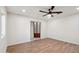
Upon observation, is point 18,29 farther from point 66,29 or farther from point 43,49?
point 66,29

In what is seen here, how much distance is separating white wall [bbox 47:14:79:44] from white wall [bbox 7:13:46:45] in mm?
2627

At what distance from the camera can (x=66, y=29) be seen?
5410 mm

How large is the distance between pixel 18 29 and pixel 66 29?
3732mm

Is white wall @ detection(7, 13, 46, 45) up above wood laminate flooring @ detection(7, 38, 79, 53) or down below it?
above

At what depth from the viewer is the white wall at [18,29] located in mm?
4375

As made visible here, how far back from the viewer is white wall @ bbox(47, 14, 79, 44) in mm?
4721

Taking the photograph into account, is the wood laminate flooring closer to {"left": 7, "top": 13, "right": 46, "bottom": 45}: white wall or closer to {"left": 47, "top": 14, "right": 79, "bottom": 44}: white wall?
{"left": 7, "top": 13, "right": 46, "bottom": 45}: white wall

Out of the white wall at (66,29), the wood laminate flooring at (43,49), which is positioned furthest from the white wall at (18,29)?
the white wall at (66,29)

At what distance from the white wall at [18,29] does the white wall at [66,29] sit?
263 cm

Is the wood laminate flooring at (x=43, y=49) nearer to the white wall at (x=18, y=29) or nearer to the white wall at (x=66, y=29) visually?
the white wall at (x=18, y=29)

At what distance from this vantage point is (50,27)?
7.58 meters

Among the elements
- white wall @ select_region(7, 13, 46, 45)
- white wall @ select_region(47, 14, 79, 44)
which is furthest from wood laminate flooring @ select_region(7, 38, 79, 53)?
white wall @ select_region(47, 14, 79, 44)

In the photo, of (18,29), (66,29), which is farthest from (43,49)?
(66,29)
